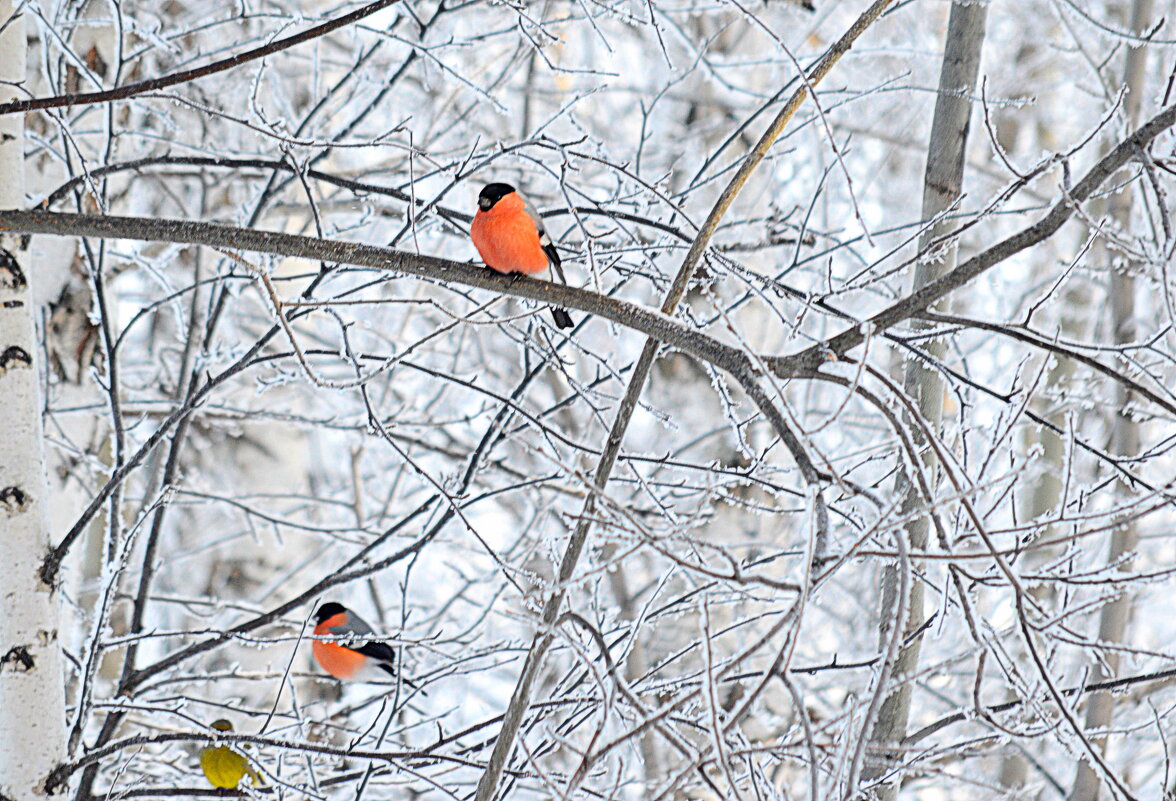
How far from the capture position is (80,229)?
5.15 ft

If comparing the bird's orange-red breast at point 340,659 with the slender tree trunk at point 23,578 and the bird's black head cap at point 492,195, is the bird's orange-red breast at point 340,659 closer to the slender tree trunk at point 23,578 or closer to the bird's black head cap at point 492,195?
the slender tree trunk at point 23,578

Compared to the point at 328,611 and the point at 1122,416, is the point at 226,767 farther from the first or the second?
the point at 1122,416

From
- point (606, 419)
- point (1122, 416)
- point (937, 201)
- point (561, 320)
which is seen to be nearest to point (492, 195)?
point (561, 320)

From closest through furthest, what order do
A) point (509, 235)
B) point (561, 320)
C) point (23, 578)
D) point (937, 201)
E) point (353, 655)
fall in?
point (23, 578) → point (937, 201) → point (509, 235) → point (561, 320) → point (353, 655)

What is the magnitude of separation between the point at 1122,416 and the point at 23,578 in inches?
122

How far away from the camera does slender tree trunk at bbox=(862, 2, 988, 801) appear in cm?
198

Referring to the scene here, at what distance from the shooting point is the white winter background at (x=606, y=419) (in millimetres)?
1391

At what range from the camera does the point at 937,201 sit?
2131mm

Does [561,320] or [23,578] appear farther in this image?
[561,320]

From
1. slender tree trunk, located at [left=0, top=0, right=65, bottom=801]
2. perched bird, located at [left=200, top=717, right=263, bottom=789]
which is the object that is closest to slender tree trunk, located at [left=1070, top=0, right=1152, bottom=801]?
perched bird, located at [left=200, top=717, right=263, bottom=789]

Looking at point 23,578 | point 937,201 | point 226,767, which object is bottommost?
point 226,767

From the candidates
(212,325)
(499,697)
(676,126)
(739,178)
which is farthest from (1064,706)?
(499,697)

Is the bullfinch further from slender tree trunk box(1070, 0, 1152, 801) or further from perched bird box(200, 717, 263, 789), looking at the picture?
slender tree trunk box(1070, 0, 1152, 801)

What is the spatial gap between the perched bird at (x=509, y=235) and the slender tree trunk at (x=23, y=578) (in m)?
0.85
